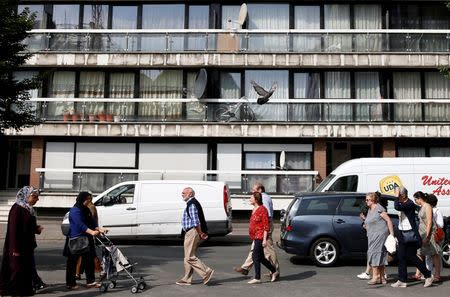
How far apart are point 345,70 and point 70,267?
17.1 meters

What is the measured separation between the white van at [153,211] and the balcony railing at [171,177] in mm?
5532

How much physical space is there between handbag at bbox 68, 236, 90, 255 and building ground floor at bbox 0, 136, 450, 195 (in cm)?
1239

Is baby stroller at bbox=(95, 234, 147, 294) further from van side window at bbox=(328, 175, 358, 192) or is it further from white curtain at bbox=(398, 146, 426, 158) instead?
white curtain at bbox=(398, 146, 426, 158)

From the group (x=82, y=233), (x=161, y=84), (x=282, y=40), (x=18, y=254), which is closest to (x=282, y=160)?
(x=282, y=40)

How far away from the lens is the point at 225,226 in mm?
14750

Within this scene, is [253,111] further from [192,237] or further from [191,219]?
[192,237]

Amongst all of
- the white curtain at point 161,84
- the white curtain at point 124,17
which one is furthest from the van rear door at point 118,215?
the white curtain at point 124,17

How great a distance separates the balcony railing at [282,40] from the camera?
861 inches

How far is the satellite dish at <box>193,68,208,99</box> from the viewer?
21328 millimetres

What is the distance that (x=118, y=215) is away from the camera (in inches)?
579

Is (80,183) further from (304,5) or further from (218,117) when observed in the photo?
(304,5)

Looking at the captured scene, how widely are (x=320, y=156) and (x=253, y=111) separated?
11.6ft

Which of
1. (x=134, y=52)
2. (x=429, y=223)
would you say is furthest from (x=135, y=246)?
(x=134, y=52)

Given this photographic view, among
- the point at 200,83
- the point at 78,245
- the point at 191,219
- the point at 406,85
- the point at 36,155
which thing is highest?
the point at 406,85
